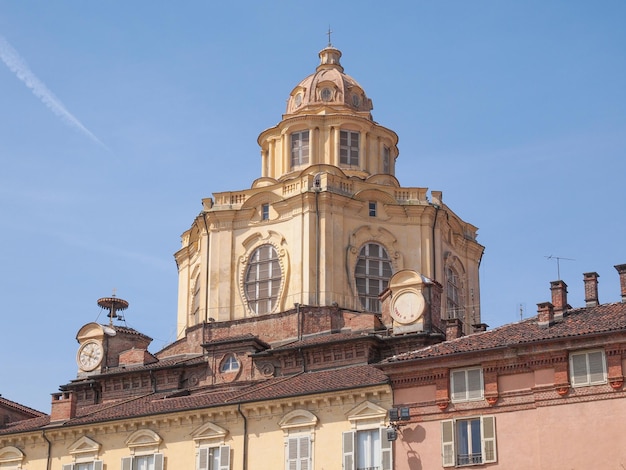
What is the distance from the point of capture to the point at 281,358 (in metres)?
64.7

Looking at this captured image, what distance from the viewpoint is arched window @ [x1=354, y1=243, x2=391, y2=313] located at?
74062 millimetres

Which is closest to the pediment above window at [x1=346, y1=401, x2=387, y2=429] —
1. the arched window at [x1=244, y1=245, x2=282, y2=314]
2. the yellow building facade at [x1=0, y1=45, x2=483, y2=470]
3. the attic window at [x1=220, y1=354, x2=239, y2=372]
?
the yellow building facade at [x1=0, y1=45, x2=483, y2=470]

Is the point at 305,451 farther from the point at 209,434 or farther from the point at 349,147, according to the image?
the point at 349,147

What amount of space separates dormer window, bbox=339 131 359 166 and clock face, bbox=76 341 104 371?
1806 centimetres

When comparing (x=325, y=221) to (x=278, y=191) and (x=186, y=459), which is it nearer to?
(x=278, y=191)

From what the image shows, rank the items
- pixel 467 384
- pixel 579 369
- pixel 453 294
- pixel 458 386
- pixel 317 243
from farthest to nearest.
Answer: pixel 453 294 < pixel 317 243 < pixel 458 386 < pixel 467 384 < pixel 579 369

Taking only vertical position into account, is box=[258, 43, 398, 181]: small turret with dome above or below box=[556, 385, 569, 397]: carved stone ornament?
above

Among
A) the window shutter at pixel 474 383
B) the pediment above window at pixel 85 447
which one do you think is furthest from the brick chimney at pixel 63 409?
the window shutter at pixel 474 383

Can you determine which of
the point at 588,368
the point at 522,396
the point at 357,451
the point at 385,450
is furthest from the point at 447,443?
Result: the point at 588,368

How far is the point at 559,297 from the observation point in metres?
53.4

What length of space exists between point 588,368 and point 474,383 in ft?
14.2

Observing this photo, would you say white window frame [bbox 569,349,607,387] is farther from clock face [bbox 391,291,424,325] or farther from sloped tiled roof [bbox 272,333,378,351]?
clock face [bbox 391,291,424,325]

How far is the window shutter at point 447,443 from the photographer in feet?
163

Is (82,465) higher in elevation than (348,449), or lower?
higher
